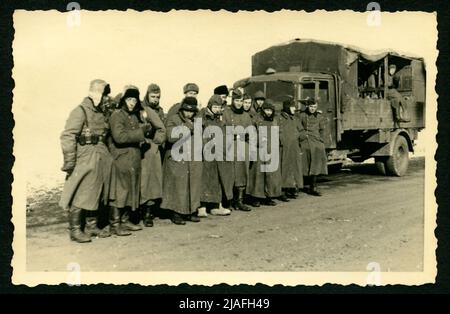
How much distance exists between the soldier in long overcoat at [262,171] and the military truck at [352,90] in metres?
1.52

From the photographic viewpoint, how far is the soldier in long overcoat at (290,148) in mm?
9227

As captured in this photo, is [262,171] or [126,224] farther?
[262,171]

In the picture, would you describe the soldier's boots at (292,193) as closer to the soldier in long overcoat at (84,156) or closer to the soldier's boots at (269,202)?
the soldier's boots at (269,202)

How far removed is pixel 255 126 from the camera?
861cm

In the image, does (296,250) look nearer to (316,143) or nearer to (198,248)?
(198,248)

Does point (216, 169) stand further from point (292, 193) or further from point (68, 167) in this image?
point (68, 167)

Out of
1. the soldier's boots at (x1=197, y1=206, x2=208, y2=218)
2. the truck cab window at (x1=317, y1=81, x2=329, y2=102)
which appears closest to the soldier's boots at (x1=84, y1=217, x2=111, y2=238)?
the soldier's boots at (x1=197, y1=206, x2=208, y2=218)

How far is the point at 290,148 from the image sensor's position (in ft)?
30.4

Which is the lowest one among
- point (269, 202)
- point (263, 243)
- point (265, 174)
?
point (263, 243)

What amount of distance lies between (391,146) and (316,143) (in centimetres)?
309

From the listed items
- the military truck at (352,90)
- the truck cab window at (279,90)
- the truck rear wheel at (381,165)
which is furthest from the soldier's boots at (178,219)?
the truck rear wheel at (381,165)

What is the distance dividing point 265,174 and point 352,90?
11.6ft

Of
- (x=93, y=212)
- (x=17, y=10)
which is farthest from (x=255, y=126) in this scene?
(x=17, y=10)

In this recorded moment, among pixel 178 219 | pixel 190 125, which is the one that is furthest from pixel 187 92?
pixel 178 219
